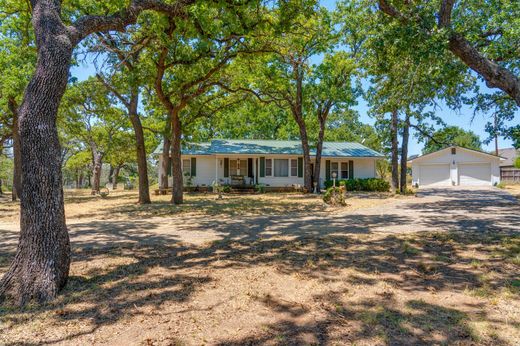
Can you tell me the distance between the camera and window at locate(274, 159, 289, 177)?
79.3 ft

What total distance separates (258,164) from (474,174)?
21090 mm

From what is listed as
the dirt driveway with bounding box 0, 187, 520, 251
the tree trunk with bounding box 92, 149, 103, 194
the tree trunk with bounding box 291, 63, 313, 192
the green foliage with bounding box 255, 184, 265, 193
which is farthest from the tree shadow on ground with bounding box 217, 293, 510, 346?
the tree trunk with bounding box 92, 149, 103, 194

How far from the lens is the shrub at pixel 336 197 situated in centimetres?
1316

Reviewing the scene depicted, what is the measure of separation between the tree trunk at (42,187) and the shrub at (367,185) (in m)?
21.3

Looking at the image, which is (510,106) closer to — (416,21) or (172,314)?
(416,21)

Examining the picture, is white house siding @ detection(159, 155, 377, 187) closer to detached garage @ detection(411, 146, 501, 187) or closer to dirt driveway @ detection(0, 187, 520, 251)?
detached garage @ detection(411, 146, 501, 187)

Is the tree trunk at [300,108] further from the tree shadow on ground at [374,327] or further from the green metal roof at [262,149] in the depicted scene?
the tree shadow on ground at [374,327]

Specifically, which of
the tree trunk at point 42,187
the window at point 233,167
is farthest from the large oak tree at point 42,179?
the window at point 233,167

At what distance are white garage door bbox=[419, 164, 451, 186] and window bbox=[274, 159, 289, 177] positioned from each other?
15231 mm

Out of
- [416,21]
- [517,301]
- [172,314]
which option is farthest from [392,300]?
[416,21]

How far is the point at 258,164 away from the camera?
23781 millimetres

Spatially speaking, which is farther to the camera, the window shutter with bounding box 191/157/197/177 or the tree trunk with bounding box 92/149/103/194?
the tree trunk with bounding box 92/149/103/194

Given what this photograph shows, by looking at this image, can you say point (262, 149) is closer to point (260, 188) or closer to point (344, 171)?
point (260, 188)

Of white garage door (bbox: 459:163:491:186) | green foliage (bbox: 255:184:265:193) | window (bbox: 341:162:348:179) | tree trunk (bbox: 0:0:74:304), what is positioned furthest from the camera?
white garage door (bbox: 459:163:491:186)
